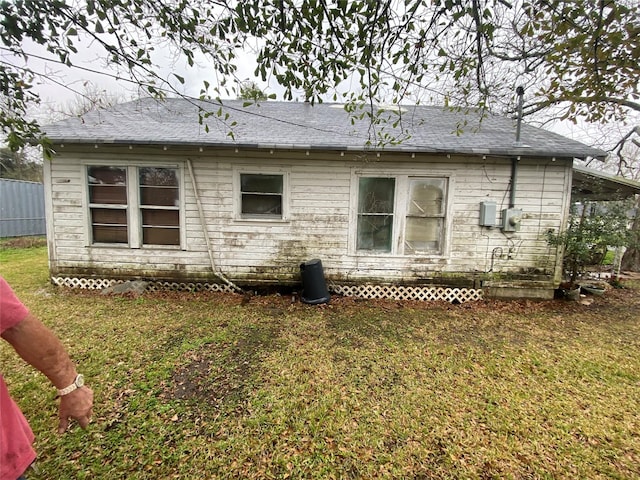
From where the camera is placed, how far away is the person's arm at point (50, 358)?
0.99m

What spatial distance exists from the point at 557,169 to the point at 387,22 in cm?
480

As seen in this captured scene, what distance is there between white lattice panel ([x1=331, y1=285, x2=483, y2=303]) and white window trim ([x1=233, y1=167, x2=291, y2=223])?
5.89 feet

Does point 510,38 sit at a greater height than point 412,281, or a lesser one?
greater

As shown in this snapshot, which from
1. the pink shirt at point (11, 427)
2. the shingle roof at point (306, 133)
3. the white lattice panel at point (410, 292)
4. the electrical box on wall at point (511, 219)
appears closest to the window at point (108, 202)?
the shingle roof at point (306, 133)

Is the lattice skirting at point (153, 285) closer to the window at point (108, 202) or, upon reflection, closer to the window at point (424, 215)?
the window at point (108, 202)

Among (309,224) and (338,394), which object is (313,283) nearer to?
(309,224)

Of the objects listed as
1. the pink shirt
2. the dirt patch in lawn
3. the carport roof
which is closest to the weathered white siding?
the carport roof

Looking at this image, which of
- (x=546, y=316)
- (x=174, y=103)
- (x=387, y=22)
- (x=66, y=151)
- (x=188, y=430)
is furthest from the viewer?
(x=174, y=103)

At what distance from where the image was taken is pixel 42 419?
250 cm

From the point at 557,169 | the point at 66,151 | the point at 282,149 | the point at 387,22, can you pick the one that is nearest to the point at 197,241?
the point at 282,149

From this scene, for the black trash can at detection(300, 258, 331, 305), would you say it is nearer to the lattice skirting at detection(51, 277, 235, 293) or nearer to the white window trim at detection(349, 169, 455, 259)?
the white window trim at detection(349, 169, 455, 259)

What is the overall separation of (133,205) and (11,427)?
5457 mm

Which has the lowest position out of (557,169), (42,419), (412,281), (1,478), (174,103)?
(42,419)

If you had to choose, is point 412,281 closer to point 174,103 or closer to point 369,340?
point 369,340
